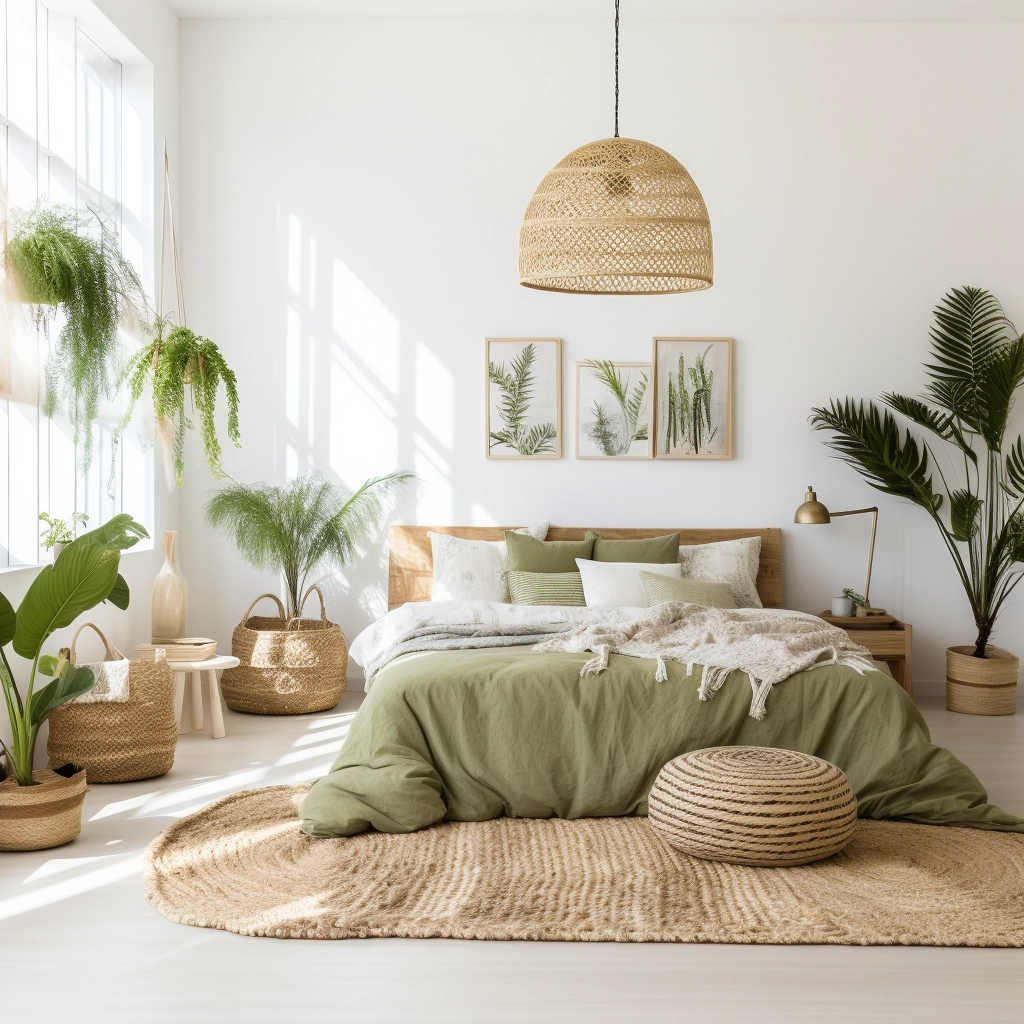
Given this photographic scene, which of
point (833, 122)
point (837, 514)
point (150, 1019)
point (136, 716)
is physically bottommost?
point (150, 1019)

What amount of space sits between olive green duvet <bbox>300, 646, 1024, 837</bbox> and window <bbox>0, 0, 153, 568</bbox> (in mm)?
1760

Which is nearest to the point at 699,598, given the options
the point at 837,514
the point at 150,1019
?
the point at 837,514

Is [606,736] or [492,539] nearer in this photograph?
[606,736]

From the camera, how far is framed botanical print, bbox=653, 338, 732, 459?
227 inches

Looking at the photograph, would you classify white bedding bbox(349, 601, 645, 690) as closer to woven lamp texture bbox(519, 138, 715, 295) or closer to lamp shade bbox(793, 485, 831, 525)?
lamp shade bbox(793, 485, 831, 525)

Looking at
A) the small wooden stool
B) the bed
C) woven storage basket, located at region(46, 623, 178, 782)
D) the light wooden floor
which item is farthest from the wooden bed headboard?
the light wooden floor

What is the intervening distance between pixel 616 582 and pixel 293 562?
5.45 feet

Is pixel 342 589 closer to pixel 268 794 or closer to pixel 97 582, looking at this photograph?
pixel 268 794

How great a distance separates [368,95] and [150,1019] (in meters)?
4.82

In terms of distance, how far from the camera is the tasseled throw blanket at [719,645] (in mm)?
3596

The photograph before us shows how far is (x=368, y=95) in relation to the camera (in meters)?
5.75

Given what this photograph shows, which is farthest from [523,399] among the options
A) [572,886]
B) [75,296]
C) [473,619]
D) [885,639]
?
[572,886]

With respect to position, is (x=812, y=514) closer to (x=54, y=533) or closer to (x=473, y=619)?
(x=473, y=619)

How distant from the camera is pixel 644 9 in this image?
5527mm
